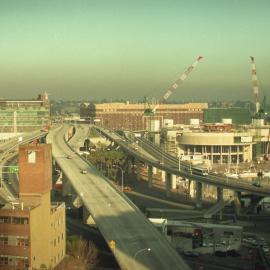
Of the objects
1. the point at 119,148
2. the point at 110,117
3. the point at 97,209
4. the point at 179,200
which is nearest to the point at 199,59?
the point at 119,148

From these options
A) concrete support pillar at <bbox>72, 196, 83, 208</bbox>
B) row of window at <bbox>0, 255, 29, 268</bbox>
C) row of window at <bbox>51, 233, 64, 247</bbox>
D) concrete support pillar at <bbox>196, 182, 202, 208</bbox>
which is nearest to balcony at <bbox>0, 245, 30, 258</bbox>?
row of window at <bbox>0, 255, 29, 268</bbox>

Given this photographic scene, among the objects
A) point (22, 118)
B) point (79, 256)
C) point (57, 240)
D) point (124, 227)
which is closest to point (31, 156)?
point (57, 240)

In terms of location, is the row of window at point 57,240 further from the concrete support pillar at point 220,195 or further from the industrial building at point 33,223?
the concrete support pillar at point 220,195

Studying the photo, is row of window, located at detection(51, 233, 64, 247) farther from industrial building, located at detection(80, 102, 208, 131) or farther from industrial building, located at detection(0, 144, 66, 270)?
industrial building, located at detection(80, 102, 208, 131)

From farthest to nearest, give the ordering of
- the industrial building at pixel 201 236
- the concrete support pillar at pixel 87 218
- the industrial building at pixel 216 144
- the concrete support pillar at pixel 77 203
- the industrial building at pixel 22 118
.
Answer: the industrial building at pixel 22 118
the industrial building at pixel 216 144
the concrete support pillar at pixel 77 203
the concrete support pillar at pixel 87 218
the industrial building at pixel 201 236

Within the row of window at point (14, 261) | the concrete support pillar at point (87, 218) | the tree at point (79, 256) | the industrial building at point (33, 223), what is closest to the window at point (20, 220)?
the industrial building at point (33, 223)

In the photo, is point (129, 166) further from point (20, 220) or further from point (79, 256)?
point (20, 220)

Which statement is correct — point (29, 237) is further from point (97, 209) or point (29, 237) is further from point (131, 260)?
point (97, 209)
